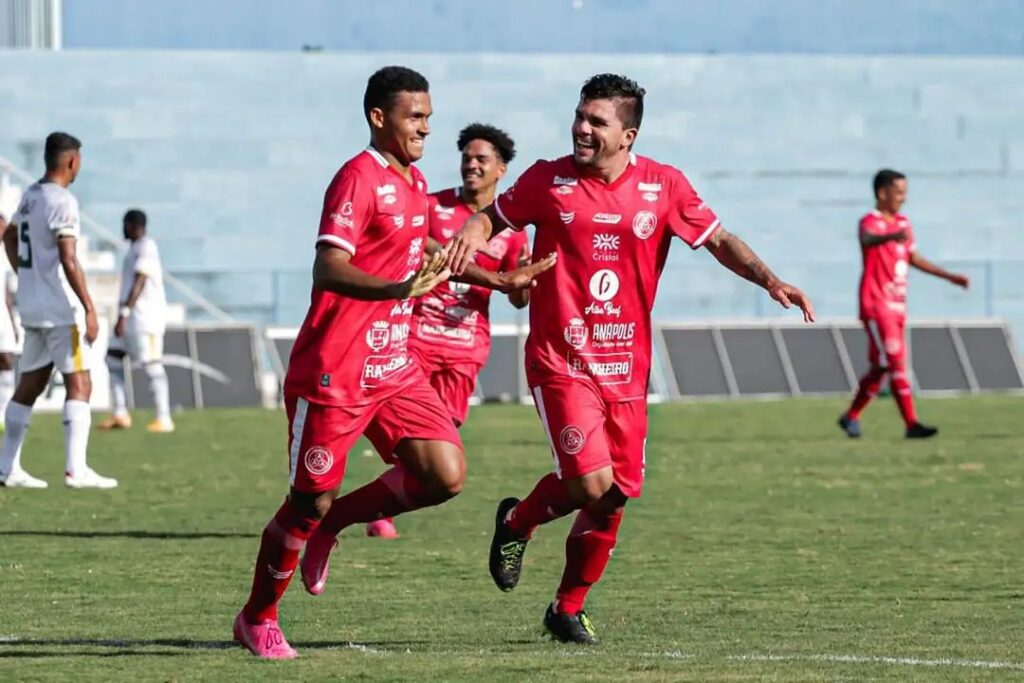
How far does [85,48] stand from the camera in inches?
A: 1580

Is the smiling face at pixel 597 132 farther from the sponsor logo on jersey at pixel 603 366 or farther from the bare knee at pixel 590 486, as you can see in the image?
the bare knee at pixel 590 486

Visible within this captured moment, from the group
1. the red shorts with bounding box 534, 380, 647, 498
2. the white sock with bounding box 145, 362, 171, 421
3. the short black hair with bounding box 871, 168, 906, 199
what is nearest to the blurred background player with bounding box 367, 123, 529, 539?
the red shorts with bounding box 534, 380, 647, 498

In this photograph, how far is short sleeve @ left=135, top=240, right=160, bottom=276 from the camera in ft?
73.0

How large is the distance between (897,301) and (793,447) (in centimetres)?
159

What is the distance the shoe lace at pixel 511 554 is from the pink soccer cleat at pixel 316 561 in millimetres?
653

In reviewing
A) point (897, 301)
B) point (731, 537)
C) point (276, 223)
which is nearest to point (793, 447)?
point (897, 301)

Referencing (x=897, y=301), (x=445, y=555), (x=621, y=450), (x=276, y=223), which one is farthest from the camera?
(x=276, y=223)

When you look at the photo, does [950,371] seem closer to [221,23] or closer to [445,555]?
[221,23]

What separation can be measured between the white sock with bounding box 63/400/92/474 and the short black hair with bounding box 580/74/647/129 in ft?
23.8

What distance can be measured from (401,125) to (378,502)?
1.54 meters

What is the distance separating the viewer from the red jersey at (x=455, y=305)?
11.3m

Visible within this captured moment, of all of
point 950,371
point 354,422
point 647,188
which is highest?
point 647,188

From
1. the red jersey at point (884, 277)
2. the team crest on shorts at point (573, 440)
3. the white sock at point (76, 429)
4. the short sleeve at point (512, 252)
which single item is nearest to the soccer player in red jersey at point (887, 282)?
the red jersey at point (884, 277)

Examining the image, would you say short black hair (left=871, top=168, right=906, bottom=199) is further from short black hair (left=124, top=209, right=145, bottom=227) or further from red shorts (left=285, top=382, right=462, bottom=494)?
red shorts (left=285, top=382, right=462, bottom=494)
